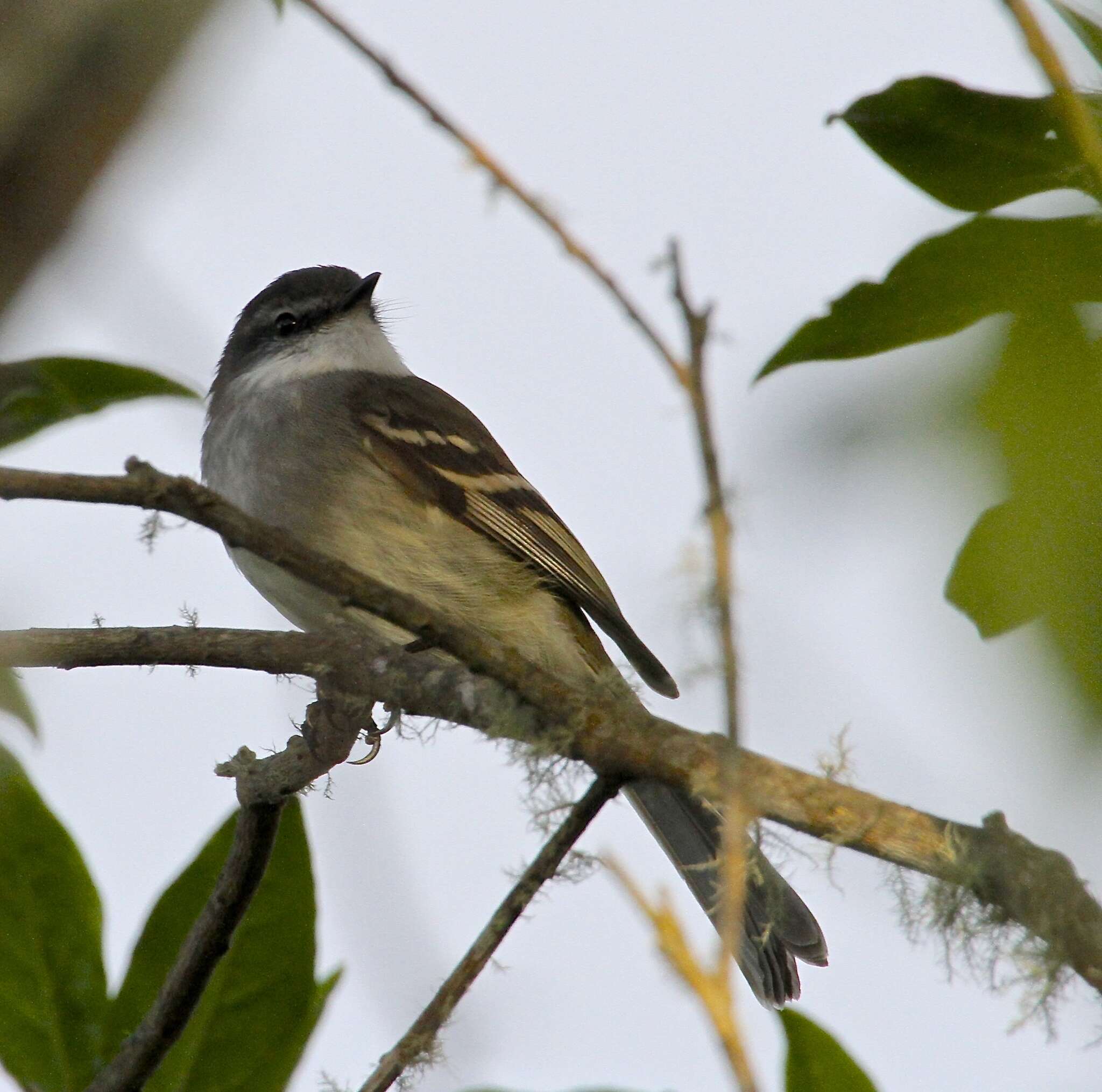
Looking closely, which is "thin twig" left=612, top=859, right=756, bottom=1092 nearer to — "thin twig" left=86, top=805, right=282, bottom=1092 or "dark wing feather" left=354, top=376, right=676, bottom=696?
"thin twig" left=86, top=805, right=282, bottom=1092

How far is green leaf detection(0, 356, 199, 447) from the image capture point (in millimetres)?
3258

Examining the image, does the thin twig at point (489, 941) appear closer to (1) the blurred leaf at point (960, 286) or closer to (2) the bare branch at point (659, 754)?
(2) the bare branch at point (659, 754)

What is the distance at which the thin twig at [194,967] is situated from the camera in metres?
2.94

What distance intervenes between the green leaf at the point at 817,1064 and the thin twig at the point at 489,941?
57cm

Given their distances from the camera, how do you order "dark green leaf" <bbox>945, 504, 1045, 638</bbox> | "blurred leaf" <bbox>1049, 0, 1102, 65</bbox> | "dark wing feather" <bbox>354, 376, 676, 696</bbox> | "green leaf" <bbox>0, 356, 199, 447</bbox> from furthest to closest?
"dark wing feather" <bbox>354, 376, 676, 696</bbox> → "green leaf" <bbox>0, 356, 199, 447</bbox> → "blurred leaf" <bbox>1049, 0, 1102, 65</bbox> → "dark green leaf" <bbox>945, 504, 1045, 638</bbox>

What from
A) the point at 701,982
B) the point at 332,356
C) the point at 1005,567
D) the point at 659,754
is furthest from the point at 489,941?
the point at 332,356

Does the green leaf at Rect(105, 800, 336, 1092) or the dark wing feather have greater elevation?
the dark wing feather

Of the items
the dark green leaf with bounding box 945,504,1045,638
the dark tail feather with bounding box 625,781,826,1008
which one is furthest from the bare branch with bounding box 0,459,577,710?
the dark green leaf with bounding box 945,504,1045,638

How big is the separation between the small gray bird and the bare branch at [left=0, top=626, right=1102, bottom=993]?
1.28 m

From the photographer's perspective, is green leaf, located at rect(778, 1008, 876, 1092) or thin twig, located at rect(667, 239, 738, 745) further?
green leaf, located at rect(778, 1008, 876, 1092)

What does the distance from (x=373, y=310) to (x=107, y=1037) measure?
4321 mm

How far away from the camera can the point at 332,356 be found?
5988 mm

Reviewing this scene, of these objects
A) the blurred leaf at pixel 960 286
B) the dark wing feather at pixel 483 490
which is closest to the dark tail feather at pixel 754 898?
the dark wing feather at pixel 483 490

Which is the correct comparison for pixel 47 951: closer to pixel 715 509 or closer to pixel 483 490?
pixel 715 509
